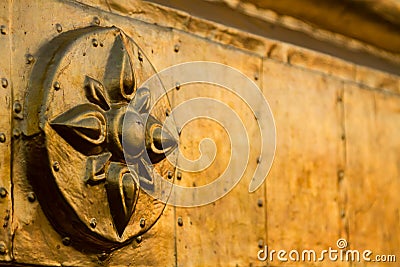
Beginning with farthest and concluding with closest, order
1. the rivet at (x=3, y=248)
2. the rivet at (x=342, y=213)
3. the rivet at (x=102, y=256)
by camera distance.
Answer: the rivet at (x=342, y=213), the rivet at (x=102, y=256), the rivet at (x=3, y=248)

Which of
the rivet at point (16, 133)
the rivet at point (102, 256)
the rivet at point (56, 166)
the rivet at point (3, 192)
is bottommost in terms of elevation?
the rivet at point (102, 256)

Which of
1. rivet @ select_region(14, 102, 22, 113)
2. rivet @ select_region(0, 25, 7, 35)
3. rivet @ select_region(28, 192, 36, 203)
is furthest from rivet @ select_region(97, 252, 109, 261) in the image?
rivet @ select_region(0, 25, 7, 35)

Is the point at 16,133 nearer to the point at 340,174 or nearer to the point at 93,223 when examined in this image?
the point at 93,223

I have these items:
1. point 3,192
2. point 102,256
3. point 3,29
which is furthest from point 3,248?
point 3,29

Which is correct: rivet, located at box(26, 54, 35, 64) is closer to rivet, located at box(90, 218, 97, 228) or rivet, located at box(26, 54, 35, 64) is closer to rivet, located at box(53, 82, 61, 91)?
rivet, located at box(53, 82, 61, 91)

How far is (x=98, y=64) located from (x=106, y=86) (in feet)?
0.11

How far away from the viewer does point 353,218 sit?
2.01 m

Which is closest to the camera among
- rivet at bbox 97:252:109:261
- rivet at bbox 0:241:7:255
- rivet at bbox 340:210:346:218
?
rivet at bbox 0:241:7:255

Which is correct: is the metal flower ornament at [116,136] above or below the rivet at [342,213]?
above

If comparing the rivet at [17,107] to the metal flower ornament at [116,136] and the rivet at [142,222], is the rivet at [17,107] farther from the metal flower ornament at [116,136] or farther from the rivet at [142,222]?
the rivet at [142,222]

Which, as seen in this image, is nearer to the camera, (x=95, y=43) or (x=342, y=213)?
(x=95, y=43)

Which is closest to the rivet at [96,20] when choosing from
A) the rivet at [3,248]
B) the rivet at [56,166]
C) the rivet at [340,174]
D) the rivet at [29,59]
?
the rivet at [29,59]

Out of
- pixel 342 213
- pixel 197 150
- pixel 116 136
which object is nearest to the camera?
pixel 116 136

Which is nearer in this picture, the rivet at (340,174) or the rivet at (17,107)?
the rivet at (17,107)
